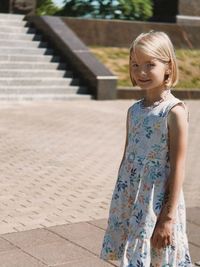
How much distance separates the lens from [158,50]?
2.91 m

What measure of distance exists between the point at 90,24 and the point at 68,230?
549 inches

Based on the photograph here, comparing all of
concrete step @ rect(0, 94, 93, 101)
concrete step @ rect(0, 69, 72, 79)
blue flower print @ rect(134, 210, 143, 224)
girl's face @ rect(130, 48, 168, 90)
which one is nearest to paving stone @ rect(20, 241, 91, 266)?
blue flower print @ rect(134, 210, 143, 224)

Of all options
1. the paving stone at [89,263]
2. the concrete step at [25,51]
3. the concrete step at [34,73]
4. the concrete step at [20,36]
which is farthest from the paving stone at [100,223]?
the concrete step at [20,36]

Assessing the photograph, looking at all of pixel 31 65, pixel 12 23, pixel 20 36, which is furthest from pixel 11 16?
pixel 31 65

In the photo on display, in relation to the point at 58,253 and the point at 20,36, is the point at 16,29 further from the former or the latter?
the point at 58,253

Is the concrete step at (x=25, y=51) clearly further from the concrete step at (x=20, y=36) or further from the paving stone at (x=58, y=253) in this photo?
the paving stone at (x=58, y=253)

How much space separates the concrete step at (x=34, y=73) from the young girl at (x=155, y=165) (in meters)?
12.8

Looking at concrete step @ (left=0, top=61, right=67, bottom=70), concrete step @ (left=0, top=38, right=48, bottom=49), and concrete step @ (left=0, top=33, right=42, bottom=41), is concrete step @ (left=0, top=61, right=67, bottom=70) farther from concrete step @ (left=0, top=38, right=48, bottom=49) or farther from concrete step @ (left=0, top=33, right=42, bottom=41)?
concrete step @ (left=0, top=33, right=42, bottom=41)

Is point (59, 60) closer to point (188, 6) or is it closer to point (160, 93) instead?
point (188, 6)

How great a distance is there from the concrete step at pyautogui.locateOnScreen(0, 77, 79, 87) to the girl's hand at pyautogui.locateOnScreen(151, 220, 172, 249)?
12.6 metres

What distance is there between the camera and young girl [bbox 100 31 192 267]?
295 cm

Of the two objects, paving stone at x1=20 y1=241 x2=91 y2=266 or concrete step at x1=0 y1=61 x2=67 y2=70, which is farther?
concrete step at x1=0 y1=61 x2=67 y2=70

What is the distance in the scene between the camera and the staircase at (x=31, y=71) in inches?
600

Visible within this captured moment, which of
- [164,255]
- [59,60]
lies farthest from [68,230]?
[59,60]
